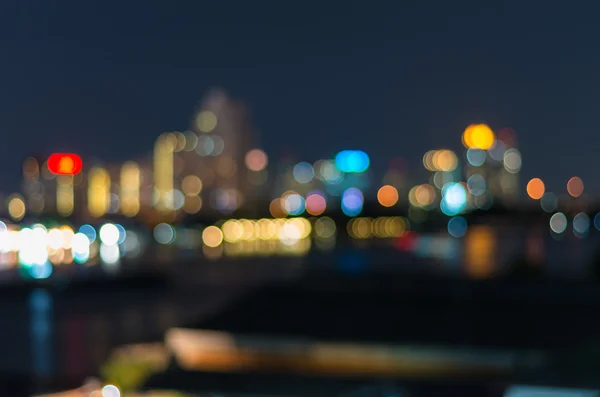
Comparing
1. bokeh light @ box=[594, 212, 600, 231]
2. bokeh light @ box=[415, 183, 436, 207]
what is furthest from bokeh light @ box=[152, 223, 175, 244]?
bokeh light @ box=[415, 183, 436, 207]

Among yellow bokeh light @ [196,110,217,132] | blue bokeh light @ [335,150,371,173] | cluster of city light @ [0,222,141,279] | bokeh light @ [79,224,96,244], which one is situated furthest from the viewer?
yellow bokeh light @ [196,110,217,132]

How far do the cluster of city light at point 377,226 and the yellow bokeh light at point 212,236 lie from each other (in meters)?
8.57

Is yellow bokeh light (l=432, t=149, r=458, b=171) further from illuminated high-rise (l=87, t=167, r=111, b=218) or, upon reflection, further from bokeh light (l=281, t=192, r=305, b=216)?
illuminated high-rise (l=87, t=167, r=111, b=218)

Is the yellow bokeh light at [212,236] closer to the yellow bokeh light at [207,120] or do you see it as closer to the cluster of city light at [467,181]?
the cluster of city light at [467,181]

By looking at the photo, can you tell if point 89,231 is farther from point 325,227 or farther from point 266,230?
point 325,227

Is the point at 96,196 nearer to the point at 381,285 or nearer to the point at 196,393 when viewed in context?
the point at 381,285

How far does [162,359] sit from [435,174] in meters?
66.3

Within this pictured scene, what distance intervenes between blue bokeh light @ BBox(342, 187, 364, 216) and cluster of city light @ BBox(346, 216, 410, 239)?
2.19 m

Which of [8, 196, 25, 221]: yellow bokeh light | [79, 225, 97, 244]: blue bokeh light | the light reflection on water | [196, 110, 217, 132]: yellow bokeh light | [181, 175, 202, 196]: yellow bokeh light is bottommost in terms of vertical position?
the light reflection on water

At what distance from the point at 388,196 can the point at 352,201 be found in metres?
8.23

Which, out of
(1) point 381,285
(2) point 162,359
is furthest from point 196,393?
(1) point 381,285

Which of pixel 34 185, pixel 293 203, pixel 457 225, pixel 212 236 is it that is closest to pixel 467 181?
pixel 457 225

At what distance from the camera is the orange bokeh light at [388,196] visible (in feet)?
241

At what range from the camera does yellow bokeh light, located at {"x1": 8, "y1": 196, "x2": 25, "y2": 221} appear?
28.4 m
